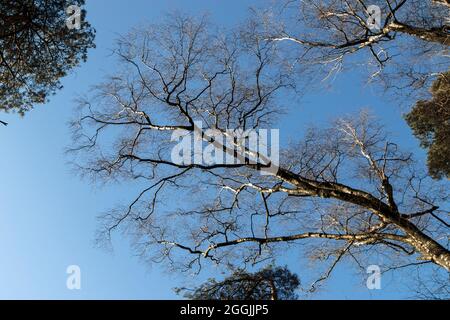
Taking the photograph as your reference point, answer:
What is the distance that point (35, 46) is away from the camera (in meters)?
9.25

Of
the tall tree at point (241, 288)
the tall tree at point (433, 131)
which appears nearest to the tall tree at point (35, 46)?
the tall tree at point (241, 288)

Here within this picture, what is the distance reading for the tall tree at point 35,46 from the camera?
8.67 metres

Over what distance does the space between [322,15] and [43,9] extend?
5.73 meters

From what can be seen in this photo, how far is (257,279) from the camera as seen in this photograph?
1005 centimetres

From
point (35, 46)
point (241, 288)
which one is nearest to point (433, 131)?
point (241, 288)

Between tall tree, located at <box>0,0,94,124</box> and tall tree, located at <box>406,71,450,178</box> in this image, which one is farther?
tall tree, located at <box>406,71,450,178</box>

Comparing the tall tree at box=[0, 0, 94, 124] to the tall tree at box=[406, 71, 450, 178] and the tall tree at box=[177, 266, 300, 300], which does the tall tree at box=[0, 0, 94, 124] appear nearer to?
the tall tree at box=[177, 266, 300, 300]

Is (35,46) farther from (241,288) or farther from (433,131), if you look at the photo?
(433,131)

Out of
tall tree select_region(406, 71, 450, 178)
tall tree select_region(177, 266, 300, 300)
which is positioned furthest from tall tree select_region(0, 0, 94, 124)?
tall tree select_region(406, 71, 450, 178)

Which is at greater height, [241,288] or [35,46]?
[35,46]

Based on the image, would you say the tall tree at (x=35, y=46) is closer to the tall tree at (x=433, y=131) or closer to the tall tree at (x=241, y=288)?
the tall tree at (x=241, y=288)

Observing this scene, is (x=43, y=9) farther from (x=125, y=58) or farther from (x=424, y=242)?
(x=424, y=242)

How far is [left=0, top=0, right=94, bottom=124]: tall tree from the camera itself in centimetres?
867

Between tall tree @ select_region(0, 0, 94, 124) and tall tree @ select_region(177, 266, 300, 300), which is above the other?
tall tree @ select_region(0, 0, 94, 124)
